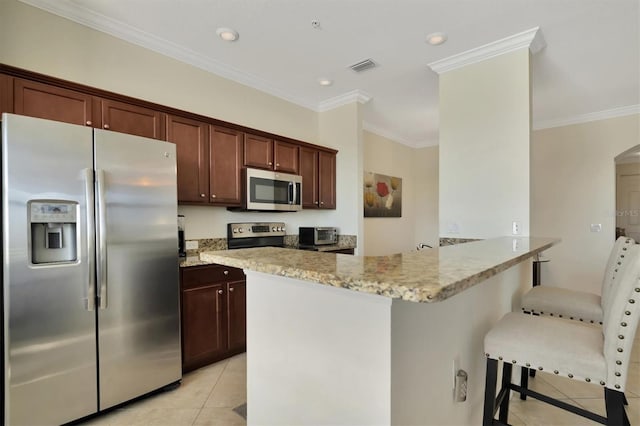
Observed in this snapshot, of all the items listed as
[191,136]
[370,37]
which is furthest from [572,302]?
[191,136]

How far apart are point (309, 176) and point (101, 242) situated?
234cm

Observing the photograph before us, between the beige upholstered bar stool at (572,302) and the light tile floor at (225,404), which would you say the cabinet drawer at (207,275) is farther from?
the beige upholstered bar stool at (572,302)

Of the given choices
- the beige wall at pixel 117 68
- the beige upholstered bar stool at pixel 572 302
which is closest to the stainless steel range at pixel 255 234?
the beige wall at pixel 117 68

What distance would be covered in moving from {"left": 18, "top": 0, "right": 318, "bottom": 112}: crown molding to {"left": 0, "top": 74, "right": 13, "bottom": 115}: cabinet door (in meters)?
0.71

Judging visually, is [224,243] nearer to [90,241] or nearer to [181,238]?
[181,238]

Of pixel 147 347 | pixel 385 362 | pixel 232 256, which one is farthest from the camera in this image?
pixel 147 347

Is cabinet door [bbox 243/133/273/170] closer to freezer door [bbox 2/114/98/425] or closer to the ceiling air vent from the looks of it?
the ceiling air vent

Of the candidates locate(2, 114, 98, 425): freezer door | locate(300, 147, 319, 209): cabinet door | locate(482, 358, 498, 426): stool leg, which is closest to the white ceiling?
locate(300, 147, 319, 209): cabinet door

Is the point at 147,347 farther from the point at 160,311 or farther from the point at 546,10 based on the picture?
the point at 546,10

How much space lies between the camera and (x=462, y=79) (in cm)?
301

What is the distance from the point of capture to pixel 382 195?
546 centimetres

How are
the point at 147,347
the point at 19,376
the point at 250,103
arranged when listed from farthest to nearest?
the point at 250,103 → the point at 147,347 → the point at 19,376

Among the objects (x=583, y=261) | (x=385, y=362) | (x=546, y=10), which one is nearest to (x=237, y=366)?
(x=385, y=362)

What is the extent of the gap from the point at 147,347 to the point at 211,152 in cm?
167
